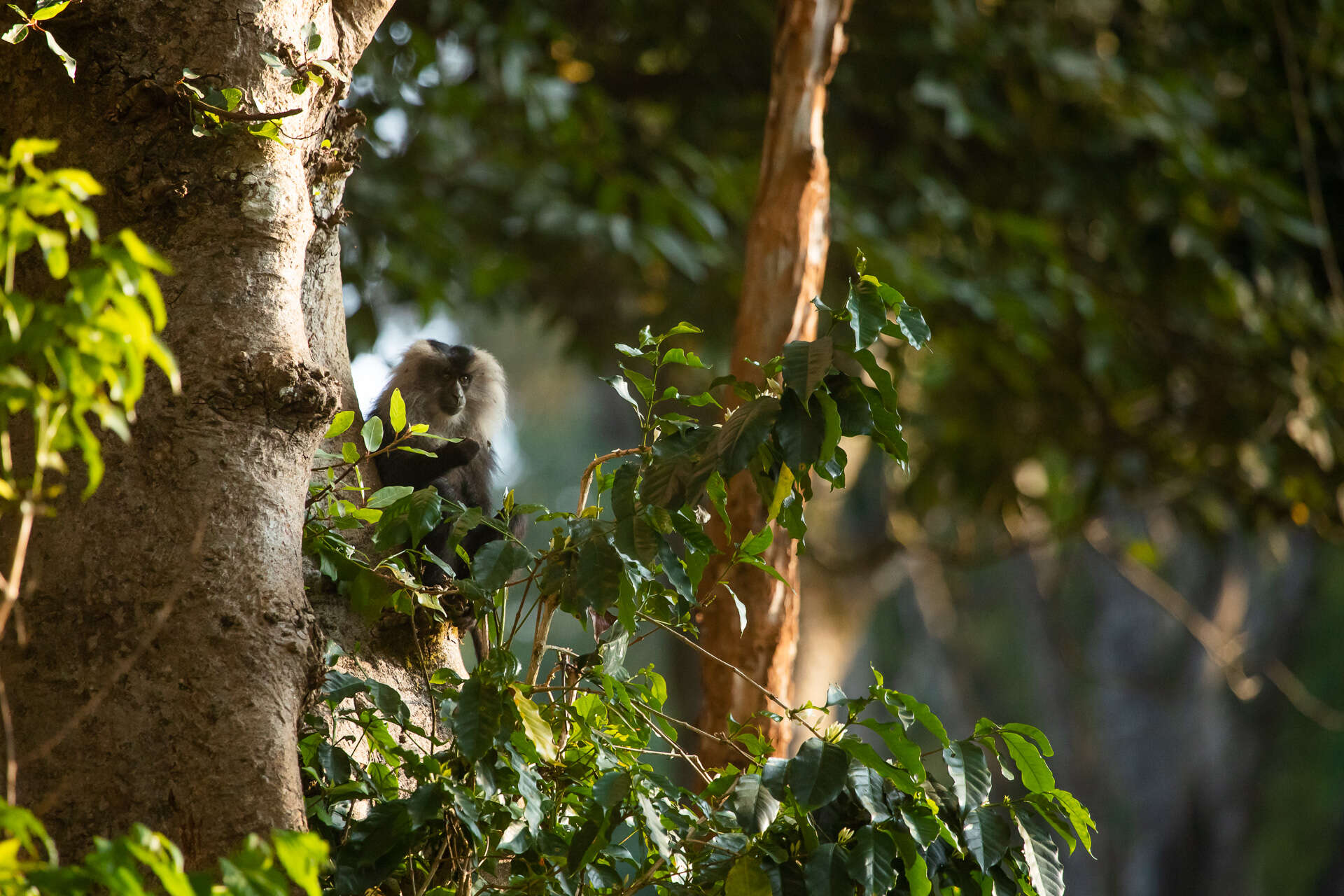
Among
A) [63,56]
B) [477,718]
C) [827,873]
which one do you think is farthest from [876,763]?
[63,56]

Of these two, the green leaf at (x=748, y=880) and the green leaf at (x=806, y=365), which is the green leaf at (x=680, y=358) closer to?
the green leaf at (x=806, y=365)

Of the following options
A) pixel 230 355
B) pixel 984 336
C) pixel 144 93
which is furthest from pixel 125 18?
pixel 984 336

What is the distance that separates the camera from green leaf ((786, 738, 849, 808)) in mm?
1357

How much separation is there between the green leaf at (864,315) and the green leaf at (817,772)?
49cm

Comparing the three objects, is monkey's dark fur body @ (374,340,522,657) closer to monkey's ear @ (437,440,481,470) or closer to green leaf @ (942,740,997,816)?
monkey's ear @ (437,440,481,470)

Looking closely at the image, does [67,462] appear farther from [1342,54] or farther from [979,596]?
[979,596]

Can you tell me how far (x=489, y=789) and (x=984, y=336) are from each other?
4.17m

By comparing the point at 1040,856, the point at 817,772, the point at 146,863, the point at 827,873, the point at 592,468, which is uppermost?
the point at 146,863

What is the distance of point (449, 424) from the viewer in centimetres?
343

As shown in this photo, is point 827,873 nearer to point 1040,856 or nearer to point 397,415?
point 1040,856

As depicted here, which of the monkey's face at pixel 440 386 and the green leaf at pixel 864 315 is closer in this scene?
the green leaf at pixel 864 315

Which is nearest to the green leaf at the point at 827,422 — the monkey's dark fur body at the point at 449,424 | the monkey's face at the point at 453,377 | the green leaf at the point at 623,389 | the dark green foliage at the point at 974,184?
the green leaf at the point at 623,389

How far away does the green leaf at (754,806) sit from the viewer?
1384mm

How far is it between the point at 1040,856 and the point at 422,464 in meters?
1.90
